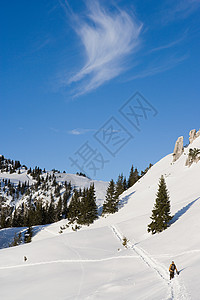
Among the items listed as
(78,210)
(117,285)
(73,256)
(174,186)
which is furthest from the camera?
(78,210)

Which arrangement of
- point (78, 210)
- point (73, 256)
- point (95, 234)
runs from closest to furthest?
1. point (73, 256)
2. point (95, 234)
3. point (78, 210)

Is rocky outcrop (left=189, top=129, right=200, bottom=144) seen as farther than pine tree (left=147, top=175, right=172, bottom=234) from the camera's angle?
Yes

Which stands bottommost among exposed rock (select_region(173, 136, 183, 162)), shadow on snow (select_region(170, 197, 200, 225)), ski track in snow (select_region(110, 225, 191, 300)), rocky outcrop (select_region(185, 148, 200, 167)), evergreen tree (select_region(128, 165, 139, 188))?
ski track in snow (select_region(110, 225, 191, 300))

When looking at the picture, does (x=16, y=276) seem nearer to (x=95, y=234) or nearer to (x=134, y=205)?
(x=95, y=234)

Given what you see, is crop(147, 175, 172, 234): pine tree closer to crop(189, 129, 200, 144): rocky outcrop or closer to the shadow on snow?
the shadow on snow

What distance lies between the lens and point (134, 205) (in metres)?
56.8

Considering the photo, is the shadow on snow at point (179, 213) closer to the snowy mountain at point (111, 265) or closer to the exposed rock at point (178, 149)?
the snowy mountain at point (111, 265)

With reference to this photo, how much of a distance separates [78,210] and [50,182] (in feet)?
458

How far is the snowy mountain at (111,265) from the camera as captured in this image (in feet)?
45.3

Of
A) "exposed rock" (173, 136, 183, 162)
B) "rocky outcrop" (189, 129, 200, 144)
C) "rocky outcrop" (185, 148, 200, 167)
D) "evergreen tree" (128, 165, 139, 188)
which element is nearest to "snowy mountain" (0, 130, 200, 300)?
"rocky outcrop" (185, 148, 200, 167)

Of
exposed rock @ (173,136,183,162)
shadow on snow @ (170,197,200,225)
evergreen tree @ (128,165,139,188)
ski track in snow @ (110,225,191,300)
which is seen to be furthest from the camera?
evergreen tree @ (128,165,139,188)

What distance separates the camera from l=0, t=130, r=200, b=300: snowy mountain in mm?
13820

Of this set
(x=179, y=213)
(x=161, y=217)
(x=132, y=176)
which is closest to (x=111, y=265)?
(x=161, y=217)

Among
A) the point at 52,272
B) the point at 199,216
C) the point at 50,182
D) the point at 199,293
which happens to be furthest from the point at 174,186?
the point at 50,182
